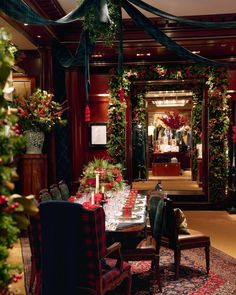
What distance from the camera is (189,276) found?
4.83 metres

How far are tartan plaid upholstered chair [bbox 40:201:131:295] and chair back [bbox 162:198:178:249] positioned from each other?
1.47 meters

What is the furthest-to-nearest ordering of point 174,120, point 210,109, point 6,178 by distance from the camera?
point 174,120, point 210,109, point 6,178

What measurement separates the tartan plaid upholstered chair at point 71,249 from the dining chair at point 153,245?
89cm

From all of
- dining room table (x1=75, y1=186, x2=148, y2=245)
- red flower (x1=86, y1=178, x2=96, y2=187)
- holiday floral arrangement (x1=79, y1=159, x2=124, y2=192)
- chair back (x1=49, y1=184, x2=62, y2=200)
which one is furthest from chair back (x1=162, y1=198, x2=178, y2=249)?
chair back (x1=49, y1=184, x2=62, y2=200)

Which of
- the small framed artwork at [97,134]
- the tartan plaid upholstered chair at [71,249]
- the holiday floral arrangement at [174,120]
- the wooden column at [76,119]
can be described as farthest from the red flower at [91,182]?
the holiday floral arrangement at [174,120]

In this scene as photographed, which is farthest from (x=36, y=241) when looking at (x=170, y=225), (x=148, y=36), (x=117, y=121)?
(x=117, y=121)

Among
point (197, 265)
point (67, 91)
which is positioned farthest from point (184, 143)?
point (197, 265)

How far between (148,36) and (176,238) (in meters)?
4.40

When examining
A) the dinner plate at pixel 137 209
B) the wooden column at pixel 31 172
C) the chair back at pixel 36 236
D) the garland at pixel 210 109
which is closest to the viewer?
the chair back at pixel 36 236

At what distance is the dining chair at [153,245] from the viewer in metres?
4.16

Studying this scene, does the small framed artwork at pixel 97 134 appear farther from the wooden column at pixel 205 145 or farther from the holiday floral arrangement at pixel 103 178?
the holiday floral arrangement at pixel 103 178

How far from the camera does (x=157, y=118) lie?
18.6 meters

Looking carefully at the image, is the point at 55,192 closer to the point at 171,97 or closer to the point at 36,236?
the point at 36,236

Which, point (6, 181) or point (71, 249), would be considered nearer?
point (6, 181)
